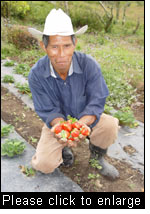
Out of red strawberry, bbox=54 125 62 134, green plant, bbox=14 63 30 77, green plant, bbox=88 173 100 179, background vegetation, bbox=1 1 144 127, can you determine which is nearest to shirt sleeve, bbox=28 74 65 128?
red strawberry, bbox=54 125 62 134

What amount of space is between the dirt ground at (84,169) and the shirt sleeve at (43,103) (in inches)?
26.8

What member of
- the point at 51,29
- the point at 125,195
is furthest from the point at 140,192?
the point at 51,29

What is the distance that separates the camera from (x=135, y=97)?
4.54m

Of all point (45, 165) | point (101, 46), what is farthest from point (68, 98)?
point (101, 46)

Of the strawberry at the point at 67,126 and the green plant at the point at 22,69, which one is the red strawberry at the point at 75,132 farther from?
the green plant at the point at 22,69

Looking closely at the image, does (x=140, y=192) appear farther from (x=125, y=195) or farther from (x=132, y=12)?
(x=132, y=12)

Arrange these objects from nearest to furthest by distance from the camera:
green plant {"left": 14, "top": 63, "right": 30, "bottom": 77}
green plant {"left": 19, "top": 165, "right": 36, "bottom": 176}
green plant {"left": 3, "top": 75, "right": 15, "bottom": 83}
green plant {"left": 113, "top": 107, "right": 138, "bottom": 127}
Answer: green plant {"left": 19, "top": 165, "right": 36, "bottom": 176} → green plant {"left": 113, "top": 107, "right": 138, "bottom": 127} → green plant {"left": 3, "top": 75, "right": 15, "bottom": 83} → green plant {"left": 14, "top": 63, "right": 30, "bottom": 77}

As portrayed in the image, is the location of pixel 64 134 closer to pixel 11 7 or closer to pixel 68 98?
pixel 68 98

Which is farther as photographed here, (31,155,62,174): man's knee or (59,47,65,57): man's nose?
(31,155,62,174): man's knee

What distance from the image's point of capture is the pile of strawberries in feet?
7.38

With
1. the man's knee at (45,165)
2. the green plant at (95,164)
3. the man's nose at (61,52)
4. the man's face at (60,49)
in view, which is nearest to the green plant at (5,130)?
the man's knee at (45,165)

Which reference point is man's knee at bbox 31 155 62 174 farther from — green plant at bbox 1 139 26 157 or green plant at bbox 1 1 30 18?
green plant at bbox 1 1 30 18

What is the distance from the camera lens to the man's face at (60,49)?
2166mm

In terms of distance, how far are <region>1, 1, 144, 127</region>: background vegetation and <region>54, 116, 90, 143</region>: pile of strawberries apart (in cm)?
149
